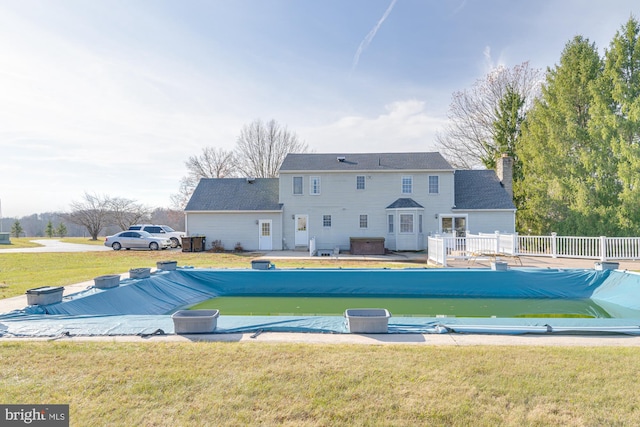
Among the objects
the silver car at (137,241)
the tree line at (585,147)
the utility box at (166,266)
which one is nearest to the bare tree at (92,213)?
the silver car at (137,241)

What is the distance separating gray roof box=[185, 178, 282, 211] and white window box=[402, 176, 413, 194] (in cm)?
782

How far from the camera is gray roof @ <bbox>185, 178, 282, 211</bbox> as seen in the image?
20.5 metres

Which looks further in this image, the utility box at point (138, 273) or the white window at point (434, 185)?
the white window at point (434, 185)

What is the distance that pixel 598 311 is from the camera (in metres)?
8.89

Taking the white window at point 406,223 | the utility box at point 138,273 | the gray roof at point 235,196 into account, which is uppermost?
the gray roof at point 235,196

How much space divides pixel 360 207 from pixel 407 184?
3260mm

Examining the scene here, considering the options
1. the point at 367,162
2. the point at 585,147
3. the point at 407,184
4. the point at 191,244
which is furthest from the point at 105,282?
the point at 585,147

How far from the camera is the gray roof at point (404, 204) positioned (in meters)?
19.1

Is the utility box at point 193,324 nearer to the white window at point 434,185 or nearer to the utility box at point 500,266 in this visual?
the utility box at point 500,266

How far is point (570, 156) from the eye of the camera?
18688 millimetres

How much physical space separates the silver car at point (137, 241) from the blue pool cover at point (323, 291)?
13.2m

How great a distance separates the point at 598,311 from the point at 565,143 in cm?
1389

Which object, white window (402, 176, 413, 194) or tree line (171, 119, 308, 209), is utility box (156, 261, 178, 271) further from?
tree line (171, 119, 308, 209)

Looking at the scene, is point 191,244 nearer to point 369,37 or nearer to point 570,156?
point 369,37
